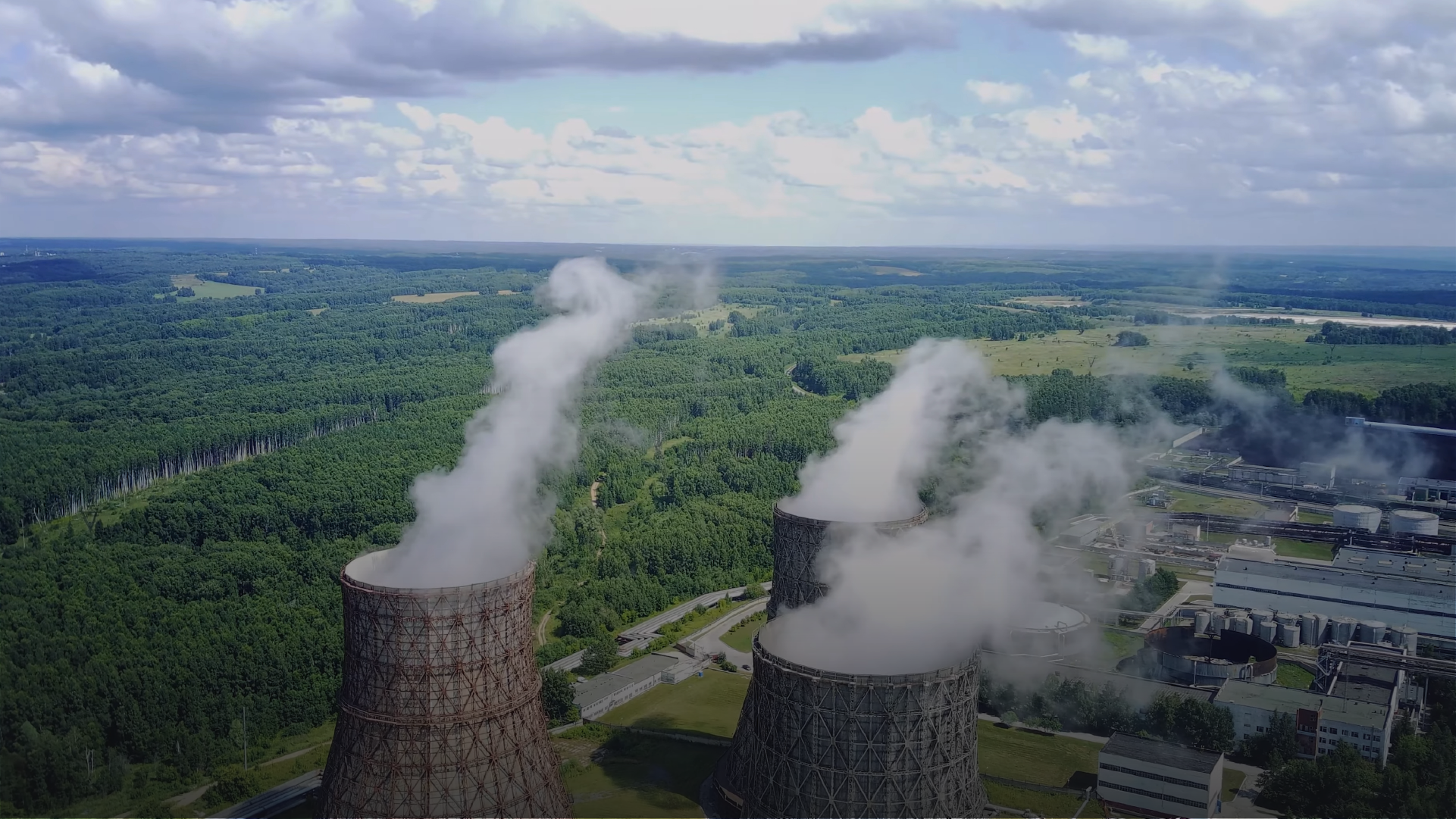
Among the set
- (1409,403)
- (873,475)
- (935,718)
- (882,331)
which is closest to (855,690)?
(935,718)

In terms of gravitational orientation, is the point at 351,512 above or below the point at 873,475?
below

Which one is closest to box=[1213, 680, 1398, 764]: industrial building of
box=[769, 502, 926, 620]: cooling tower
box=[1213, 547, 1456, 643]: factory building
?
box=[1213, 547, 1456, 643]: factory building

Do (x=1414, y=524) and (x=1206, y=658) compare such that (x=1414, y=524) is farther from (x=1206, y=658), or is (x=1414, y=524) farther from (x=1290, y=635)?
(x=1206, y=658)

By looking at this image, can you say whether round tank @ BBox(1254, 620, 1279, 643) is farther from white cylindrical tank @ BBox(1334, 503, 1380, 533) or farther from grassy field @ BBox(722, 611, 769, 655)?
grassy field @ BBox(722, 611, 769, 655)

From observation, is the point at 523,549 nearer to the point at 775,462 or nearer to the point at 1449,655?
the point at 1449,655

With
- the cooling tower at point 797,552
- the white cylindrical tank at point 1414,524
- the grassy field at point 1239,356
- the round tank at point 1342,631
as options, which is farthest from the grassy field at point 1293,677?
the grassy field at point 1239,356

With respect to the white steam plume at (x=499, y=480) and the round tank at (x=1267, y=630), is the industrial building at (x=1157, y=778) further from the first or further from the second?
the white steam plume at (x=499, y=480)
